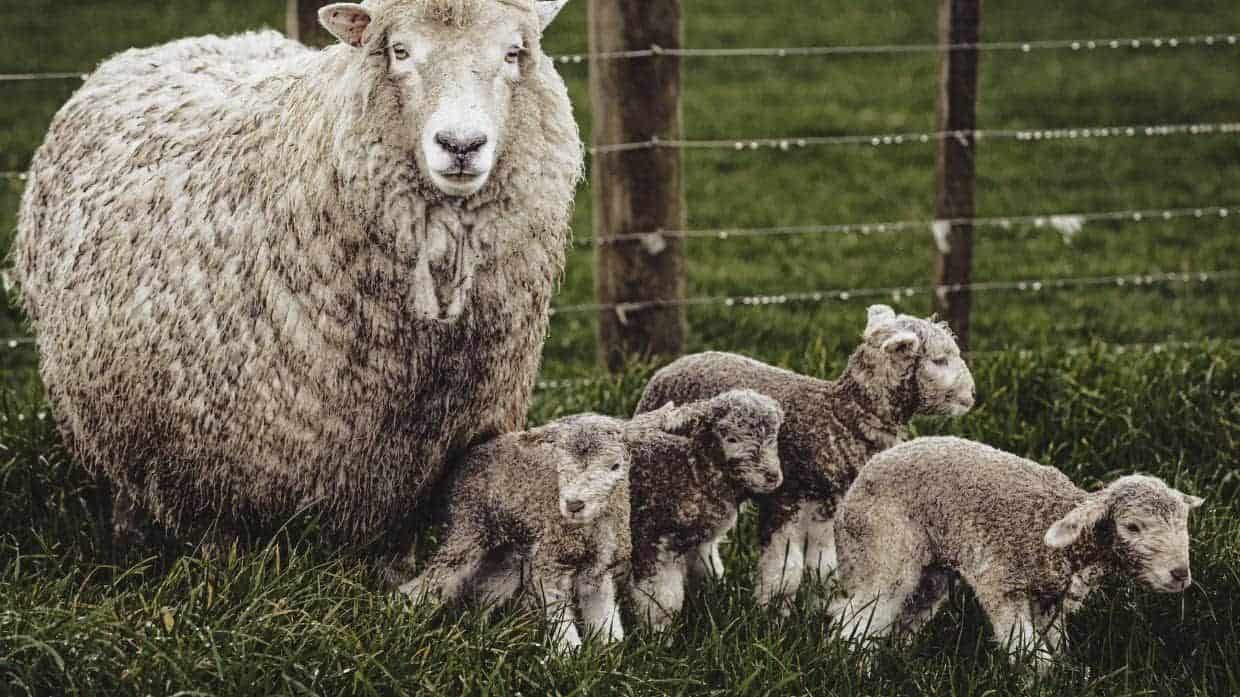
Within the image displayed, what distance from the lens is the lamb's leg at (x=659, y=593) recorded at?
151 inches

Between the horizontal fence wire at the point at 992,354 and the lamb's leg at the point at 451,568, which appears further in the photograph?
the horizontal fence wire at the point at 992,354

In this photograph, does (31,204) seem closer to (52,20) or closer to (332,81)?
(332,81)

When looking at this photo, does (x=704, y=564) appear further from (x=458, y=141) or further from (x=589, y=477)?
(x=458, y=141)

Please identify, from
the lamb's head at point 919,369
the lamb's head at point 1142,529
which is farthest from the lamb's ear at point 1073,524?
the lamb's head at point 919,369

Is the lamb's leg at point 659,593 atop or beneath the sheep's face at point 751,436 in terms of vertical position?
beneath

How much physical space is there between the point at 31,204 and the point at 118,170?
642 millimetres

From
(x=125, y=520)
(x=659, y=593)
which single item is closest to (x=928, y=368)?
(x=659, y=593)

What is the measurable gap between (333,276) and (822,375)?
7.72 feet

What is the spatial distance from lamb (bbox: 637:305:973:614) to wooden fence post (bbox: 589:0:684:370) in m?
1.68

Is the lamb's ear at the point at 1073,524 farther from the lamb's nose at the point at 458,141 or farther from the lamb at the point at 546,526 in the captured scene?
the lamb's nose at the point at 458,141

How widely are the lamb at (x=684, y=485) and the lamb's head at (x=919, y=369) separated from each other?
384 mm

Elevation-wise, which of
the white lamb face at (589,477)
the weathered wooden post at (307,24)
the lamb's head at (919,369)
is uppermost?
the weathered wooden post at (307,24)

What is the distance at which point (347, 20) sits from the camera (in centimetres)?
354

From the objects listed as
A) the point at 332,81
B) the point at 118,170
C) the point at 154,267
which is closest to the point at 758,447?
the point at 332,81
